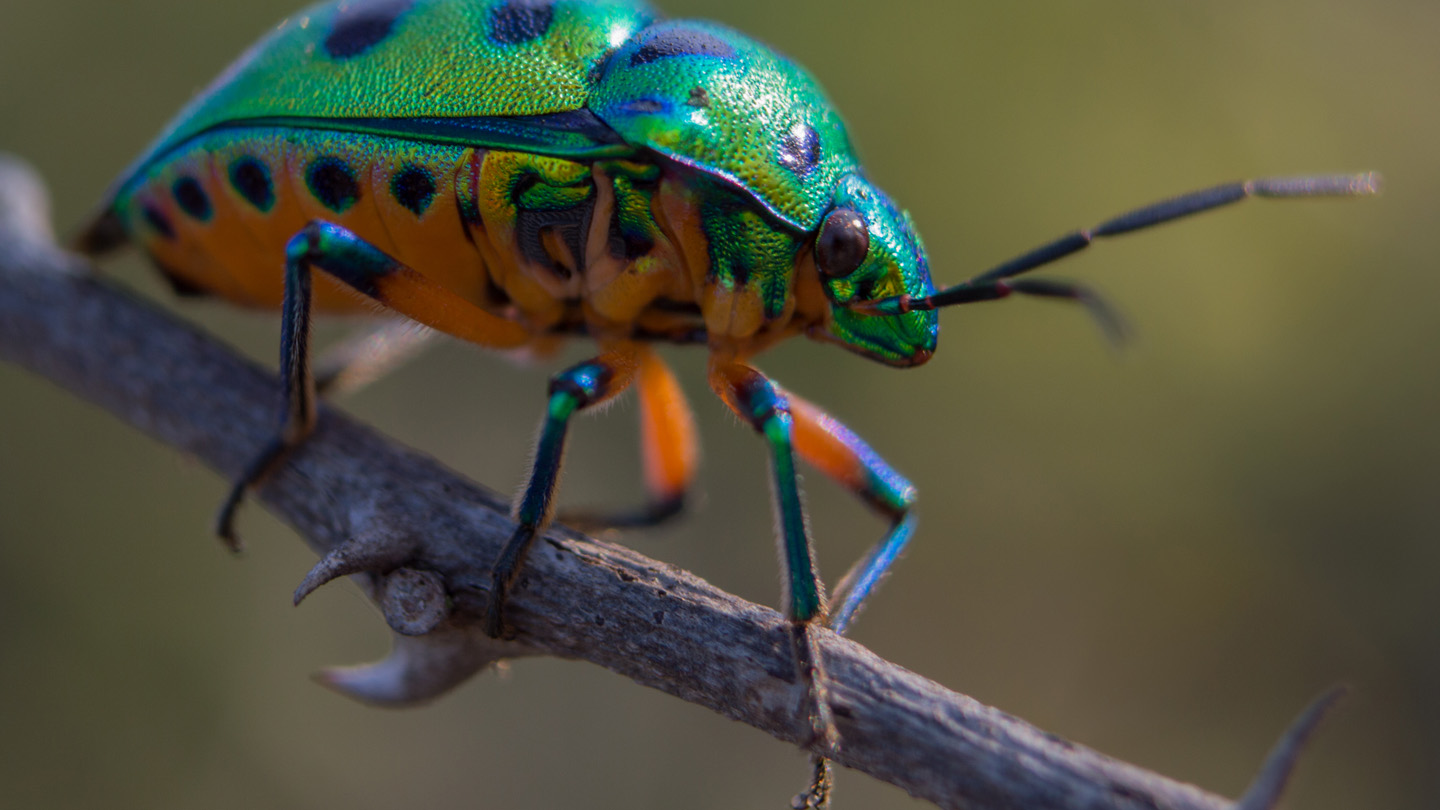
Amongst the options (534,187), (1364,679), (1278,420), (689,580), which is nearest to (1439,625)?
(1364,679)

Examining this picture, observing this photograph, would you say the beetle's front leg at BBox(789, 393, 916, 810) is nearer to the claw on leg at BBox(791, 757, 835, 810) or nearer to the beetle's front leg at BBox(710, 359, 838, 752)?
the beetle's front leg at BBox(710, 359, 838, 752)

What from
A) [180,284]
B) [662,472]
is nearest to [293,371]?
[180,284]

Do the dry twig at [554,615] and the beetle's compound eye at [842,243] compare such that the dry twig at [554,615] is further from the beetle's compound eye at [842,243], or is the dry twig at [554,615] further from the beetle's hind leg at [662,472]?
the beetle's hind leg at [662,472]

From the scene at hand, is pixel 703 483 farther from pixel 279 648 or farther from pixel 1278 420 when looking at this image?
pixel 1278 420

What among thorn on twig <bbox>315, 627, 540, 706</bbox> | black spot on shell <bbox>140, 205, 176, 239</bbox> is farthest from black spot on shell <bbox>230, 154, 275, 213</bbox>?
thorn on twig <bbox>315, 627, 540, 706</bbox>

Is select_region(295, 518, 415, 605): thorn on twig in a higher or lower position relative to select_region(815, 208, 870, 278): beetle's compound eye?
lower

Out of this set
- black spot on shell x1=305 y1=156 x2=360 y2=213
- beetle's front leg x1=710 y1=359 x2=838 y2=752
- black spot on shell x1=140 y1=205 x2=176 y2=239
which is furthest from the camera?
black spot on shell x1=140 y1=205 x2=176 y2=239

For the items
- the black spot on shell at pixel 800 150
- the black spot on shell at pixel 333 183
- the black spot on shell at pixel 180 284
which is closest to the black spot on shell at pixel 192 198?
the black spot on shell at pixel 180 284
